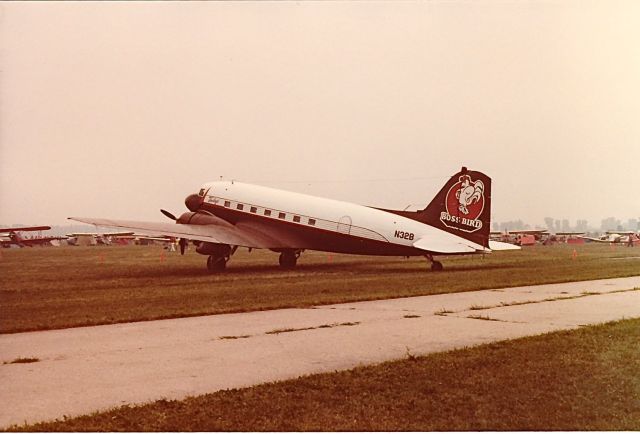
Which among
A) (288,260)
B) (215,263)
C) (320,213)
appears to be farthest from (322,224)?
(215,263)

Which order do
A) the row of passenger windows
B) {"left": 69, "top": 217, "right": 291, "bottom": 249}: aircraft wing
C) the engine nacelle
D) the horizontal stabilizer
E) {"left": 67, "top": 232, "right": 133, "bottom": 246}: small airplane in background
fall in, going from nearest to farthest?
the horizontal stabilizer → {"left": 69, "top": 217, "right": 291, "bottom": 249}: aircraft wing → the engine nacelle → the row of passenger windows → {"left": 67, "top": 232, "right": 133, "bottom": 246}: small airplane in background

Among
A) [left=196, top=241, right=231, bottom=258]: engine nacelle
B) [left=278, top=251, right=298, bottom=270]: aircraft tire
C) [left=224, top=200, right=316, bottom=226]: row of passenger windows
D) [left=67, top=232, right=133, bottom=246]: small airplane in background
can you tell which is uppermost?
[left=224, top=200, right=316, bottom=226]: row of passenger windows

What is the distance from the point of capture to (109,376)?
8711mm

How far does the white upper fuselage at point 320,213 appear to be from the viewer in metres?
30.1

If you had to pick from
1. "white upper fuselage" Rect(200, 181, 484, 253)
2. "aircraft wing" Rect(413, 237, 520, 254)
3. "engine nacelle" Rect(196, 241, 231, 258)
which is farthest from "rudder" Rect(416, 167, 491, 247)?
"engine nacelle" Rect(196, 241, 231, 258)

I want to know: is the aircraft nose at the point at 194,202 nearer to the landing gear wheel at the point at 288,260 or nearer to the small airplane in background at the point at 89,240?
the landing gear wheel at the point at 288,260

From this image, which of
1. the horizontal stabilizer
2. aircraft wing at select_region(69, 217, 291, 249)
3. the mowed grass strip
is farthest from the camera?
aircraft wing at select_region(69, 217, 291, 249)

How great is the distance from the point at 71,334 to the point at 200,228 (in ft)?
64.3

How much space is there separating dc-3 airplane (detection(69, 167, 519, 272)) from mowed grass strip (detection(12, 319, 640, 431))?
2014 cm

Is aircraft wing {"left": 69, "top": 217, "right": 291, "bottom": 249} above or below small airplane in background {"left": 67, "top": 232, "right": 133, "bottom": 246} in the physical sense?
above

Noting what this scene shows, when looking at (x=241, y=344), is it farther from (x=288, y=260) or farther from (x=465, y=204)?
(x=288, y=260)

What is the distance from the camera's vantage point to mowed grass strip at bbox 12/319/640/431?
6609mm

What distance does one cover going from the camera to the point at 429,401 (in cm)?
750

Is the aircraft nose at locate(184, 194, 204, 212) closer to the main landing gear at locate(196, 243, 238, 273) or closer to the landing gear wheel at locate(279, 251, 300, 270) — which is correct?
the main landing gear at locate(196, 243, 238, 273)
